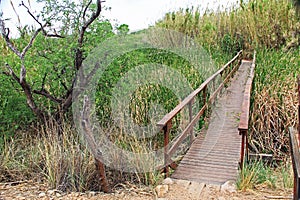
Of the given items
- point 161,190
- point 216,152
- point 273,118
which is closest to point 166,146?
point 161,190

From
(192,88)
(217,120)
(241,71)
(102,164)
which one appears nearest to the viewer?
(102,164)

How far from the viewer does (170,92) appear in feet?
18.7

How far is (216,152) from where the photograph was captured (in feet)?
14.2

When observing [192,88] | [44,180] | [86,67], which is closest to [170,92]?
[192,88]

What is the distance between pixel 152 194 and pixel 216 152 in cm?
136

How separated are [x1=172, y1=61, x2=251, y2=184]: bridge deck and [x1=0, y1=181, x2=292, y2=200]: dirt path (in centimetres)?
29

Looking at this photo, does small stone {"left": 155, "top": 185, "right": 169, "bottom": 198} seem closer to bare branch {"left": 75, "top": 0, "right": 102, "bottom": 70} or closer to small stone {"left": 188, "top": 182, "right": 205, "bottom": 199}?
small stone {"left": 188, "top": 182, "right": 205, "bottom": 199}

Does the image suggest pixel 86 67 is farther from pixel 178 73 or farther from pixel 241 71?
pixel 241 71

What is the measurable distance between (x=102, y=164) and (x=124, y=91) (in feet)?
6.66

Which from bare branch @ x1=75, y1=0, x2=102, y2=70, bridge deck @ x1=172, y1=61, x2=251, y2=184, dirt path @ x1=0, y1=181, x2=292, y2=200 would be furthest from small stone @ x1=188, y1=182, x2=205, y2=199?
bare branch @ x1=75, y1=0, x2=102, y2=70

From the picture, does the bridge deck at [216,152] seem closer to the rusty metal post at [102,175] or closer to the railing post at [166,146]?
the railing post at [166,146]

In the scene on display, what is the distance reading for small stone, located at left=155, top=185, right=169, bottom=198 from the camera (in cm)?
318

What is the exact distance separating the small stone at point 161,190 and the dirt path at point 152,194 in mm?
14

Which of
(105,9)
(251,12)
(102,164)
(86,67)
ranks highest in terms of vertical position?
(251,12)
